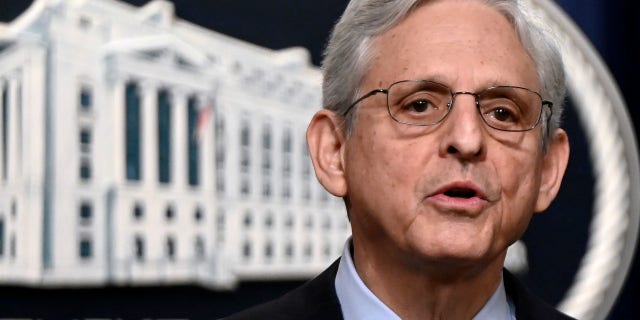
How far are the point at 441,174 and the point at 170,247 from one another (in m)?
0.70

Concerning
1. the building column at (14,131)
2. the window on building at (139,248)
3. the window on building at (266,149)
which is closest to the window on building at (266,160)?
the window on building at (266,149)

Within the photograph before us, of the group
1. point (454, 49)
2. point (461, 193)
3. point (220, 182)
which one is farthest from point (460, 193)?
point (220, 182)

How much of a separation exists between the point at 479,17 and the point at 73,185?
73 cm

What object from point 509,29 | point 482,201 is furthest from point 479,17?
point 482,201

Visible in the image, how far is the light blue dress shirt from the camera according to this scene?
0.93 meters

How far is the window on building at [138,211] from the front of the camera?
4.56ft

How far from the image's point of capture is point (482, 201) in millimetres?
841

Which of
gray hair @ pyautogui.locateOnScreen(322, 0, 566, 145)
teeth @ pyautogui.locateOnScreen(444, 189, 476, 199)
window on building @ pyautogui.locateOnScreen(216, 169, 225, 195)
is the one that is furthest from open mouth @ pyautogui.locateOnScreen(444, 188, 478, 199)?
window on building @ pyautogui.locateOnScreen(216, 169, 225, 195)

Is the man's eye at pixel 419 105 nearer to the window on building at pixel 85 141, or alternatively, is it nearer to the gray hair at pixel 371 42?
the gray hair at pixel 371 42

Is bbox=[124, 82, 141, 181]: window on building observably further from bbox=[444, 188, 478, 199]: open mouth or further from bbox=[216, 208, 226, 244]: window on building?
bbox=[444, 188, 478, 199]: open mouth

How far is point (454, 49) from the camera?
0.86 metres

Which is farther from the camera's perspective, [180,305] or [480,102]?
[180,305]

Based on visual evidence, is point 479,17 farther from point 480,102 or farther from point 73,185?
point 73,185

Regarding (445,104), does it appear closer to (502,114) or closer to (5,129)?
(502,114)
